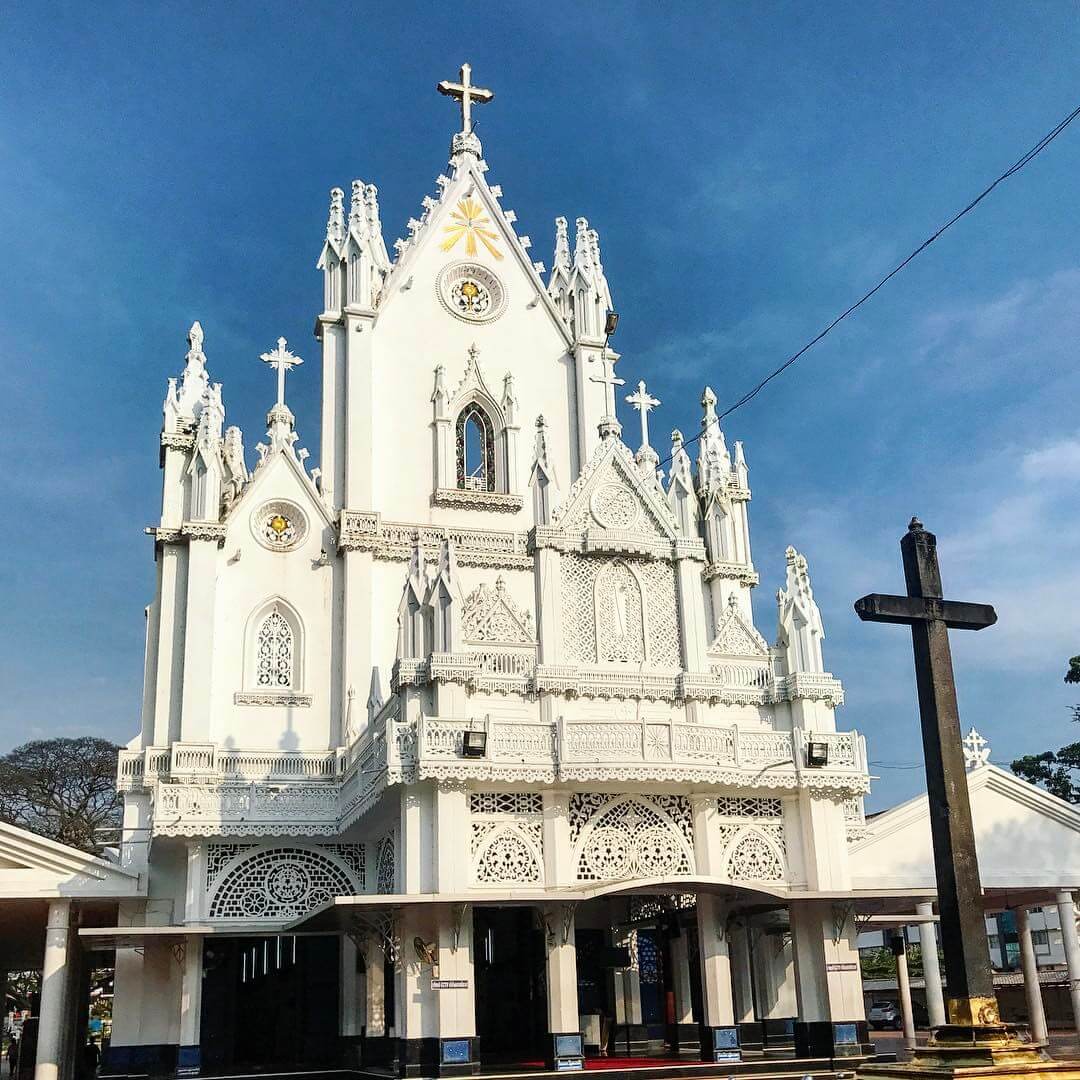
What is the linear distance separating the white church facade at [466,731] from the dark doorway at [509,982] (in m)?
0.06

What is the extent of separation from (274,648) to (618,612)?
823 centimetres

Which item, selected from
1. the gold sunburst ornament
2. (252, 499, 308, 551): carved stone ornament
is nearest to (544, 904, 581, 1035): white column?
(252, 499, 308, 551): carved stone ornament

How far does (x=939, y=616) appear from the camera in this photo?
13055mm

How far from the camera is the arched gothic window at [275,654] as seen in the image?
2797cm

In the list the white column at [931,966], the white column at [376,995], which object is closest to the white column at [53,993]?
the white column at [376,995]

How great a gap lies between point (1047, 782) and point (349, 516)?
1395 inches

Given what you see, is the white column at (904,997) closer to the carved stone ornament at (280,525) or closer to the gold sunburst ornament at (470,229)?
the carved stone ornament at (280,525)

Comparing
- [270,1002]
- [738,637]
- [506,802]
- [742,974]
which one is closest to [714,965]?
[742,974]

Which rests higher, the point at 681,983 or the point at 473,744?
the point at 473,744

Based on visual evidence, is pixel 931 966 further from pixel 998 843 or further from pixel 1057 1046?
pixel 998 843

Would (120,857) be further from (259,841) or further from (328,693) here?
(328,693)

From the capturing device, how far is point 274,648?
28.3 m

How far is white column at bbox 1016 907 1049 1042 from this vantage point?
82.6 ft

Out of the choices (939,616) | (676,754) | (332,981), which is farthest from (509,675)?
(939,616)
